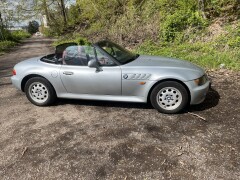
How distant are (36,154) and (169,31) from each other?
8.53 metres

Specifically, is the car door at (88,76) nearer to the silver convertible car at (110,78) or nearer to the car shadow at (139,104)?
the silver convertible car at (110,78)

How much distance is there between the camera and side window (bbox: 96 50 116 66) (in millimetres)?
4512

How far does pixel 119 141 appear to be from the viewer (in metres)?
3.60

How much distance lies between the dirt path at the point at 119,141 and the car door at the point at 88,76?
0.45m

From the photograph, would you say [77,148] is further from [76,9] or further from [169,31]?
[76,9]

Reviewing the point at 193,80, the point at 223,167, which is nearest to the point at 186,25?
the point at 193,80

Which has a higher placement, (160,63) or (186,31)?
(186,31)

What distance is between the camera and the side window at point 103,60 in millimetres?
4512

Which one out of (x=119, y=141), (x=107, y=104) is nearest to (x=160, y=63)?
(x=107, y=104)

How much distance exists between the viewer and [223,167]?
2914 mm

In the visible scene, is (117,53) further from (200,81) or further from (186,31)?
(186,31)

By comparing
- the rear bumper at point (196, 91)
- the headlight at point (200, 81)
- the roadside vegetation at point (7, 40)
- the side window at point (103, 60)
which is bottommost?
the roadside vegetation at point (7, 40)

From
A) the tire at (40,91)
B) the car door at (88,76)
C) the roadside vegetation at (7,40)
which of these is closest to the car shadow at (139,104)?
the tire at (40,91)

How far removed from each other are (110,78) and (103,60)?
0.40 meters
